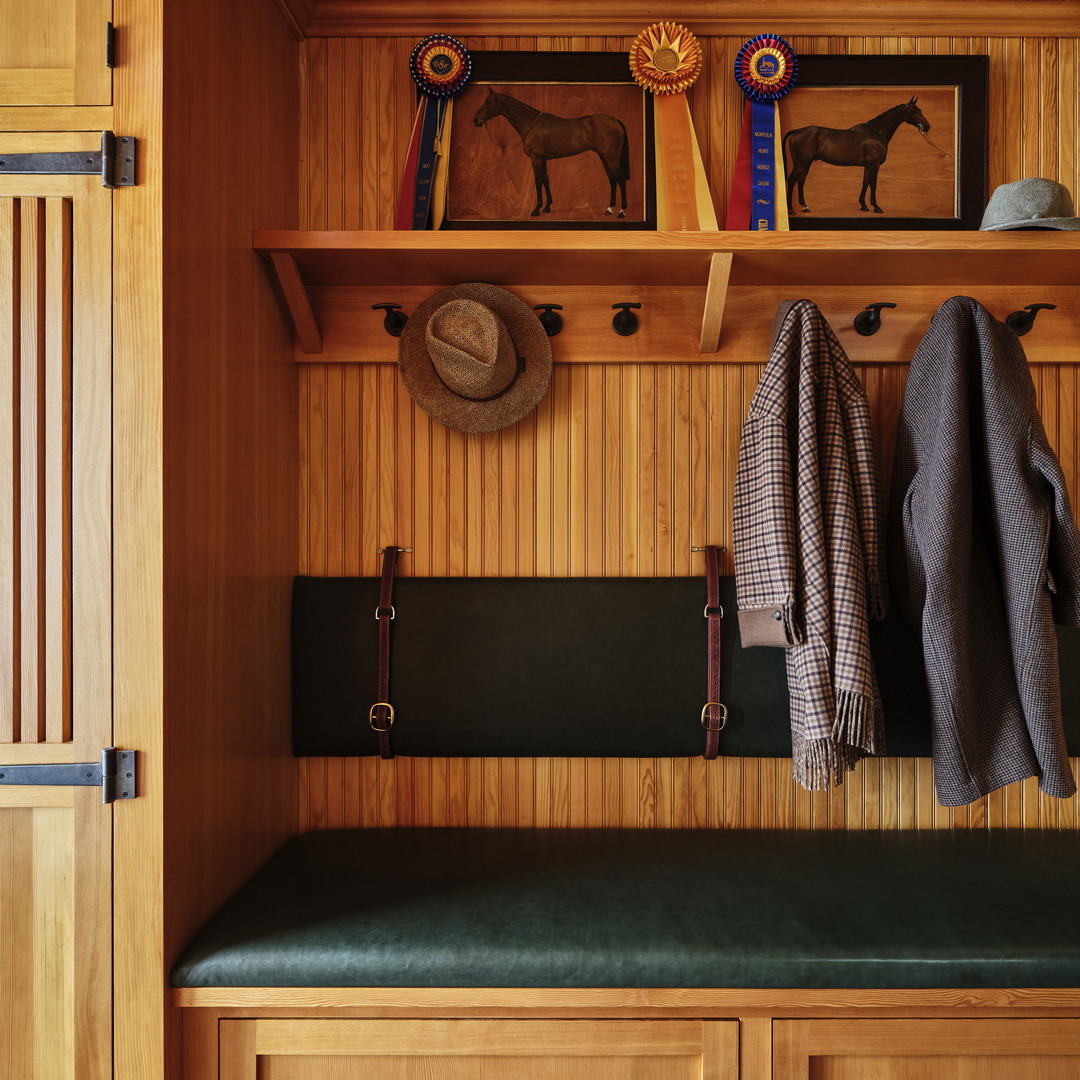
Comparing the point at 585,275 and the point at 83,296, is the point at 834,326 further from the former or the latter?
the point at 83,296

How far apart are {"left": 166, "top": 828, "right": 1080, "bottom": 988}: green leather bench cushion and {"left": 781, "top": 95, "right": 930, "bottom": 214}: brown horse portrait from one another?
1.38 meters

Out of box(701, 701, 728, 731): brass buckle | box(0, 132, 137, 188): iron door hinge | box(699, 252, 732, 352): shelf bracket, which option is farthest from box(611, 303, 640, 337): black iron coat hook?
box(0, 132, 137, 188): iron door hinge

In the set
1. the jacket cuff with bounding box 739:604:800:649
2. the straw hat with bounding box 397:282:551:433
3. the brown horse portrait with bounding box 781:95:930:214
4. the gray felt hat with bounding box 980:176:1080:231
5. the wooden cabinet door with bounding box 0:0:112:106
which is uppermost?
the brown horse portrait with bounding box 781:95:930:214

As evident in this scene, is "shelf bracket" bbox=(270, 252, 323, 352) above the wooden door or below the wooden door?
above

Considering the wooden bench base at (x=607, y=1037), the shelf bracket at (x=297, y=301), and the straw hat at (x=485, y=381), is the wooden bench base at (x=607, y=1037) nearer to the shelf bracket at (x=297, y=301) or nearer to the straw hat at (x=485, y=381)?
the straw hat at (x=485, y=381)

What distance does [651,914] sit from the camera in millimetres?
1287

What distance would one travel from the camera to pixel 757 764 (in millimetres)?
1744

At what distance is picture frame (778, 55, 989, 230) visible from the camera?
1.71m

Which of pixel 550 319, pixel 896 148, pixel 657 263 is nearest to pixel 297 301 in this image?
pixel 550 319

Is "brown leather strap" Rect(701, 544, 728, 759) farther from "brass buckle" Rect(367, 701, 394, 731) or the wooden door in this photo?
the wooden door

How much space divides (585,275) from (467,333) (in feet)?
0.98

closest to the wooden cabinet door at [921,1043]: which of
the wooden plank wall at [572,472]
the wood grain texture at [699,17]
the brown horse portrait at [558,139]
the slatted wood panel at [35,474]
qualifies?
the wooden plank wall at [572,472]

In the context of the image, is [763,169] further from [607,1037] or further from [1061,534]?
[607,1037]

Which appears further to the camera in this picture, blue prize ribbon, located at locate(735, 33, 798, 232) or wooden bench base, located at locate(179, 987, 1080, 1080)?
blue prize ribbon, located at locate(735, 33, 798, 232)
